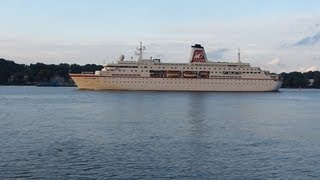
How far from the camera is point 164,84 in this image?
123312mm

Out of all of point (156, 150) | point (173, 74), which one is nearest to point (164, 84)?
point (173, 74)

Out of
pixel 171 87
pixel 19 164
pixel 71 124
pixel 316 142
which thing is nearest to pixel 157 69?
pixel 171 87

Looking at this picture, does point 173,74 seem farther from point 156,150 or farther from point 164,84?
point 156,150

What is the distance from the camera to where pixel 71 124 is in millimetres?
37938

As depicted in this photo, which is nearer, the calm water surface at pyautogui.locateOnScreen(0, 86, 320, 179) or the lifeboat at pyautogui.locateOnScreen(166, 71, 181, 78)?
the calm water surface at pyautogui.locateOnScreen(0, 86, 320, 179)

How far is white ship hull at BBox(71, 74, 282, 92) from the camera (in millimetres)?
121438

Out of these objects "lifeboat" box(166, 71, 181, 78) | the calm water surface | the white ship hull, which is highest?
"lifeboat" box(166, 71, 181, 78)

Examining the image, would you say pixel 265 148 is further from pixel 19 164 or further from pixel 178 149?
pixel 19 164

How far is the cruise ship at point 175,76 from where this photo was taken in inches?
4781

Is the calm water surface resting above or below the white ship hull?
below

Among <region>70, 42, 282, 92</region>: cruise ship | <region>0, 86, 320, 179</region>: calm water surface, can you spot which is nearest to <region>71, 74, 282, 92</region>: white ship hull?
<region>70, 42, 282, 92</region>: cruise ship

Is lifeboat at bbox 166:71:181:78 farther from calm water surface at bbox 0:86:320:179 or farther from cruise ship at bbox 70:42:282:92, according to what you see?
calm water surface at bbox 0:86:320:179

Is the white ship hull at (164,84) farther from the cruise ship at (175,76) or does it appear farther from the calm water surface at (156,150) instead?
the calm water surface at (156,150)

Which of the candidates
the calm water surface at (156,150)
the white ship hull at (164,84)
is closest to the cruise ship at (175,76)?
the white ship hull at (164,84)
